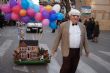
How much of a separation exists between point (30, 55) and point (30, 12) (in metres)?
2.18

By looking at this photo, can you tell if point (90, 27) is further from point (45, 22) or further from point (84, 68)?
point (45, 22)

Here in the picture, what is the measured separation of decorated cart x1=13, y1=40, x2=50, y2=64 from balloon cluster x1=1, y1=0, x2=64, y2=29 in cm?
169

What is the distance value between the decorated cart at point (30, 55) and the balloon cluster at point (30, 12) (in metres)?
1.69

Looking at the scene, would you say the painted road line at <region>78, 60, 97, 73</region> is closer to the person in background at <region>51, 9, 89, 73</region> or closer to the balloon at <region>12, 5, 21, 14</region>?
the balloon at <region>12, 5, 21, 14</region>

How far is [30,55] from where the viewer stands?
13.3 m

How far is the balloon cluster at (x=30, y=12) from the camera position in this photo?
11.8m

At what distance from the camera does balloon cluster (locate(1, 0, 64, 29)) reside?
11812 millimetres

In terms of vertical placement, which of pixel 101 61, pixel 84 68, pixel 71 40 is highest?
pixel 71 40

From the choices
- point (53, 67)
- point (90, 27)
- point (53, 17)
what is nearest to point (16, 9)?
point (53, 17)

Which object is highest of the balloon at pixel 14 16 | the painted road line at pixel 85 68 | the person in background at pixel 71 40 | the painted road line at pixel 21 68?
the balloon at pixel 14 16

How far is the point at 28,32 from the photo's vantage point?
113 ft

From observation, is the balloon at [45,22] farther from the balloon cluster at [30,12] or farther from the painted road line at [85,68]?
the painted road line at [85,68]

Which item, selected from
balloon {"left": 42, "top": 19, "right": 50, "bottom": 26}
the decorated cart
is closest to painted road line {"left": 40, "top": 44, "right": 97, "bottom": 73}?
the decorated cart

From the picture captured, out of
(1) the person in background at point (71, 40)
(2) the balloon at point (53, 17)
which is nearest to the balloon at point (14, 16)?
(2) the balloon at point (53, 17)
